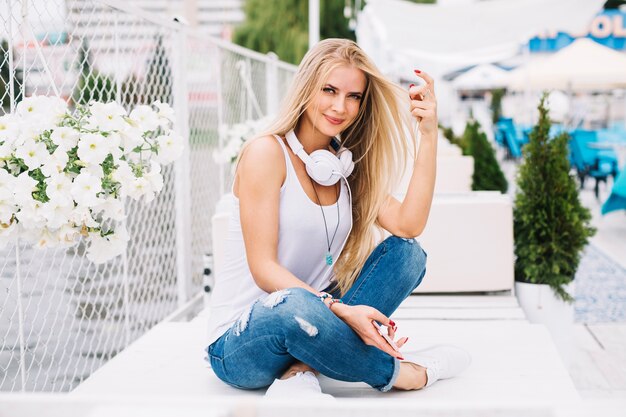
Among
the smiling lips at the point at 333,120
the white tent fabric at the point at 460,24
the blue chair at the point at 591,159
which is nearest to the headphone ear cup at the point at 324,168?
the smiling lips at the point at 333,120

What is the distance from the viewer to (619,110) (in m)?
35.6

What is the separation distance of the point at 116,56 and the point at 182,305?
1.40 metres

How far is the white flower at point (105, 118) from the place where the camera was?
6.50ft

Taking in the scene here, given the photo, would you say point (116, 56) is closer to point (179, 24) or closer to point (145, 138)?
point (179, 24)

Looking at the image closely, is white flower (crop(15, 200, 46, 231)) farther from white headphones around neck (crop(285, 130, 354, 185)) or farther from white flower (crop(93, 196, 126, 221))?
white headphones around neck (crop(285, 130, 354, 185))

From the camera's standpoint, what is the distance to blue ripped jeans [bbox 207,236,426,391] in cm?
210

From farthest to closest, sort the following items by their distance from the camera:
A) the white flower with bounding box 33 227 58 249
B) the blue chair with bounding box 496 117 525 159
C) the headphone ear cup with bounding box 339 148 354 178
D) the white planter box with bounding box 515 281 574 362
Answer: the blue chair with bounding box 496 117 525 159
the white planter box with bounding box 515 281 574 362
the headphone ear cup with bounding box 339 148 354 178
the white flower with bounding box 33 227 58 249

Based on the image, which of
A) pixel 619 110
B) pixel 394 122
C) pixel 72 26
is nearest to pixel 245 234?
pixel 394 122

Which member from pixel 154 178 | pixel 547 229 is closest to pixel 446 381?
pixel 154 178

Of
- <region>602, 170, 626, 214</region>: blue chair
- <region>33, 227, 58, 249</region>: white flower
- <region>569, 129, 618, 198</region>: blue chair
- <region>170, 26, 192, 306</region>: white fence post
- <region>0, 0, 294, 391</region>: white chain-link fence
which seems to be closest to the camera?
<region>33, 227, 58, 249</region>: white flower

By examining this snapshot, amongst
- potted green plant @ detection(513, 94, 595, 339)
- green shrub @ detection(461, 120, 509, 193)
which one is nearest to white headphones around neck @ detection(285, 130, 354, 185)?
potted green plant @ detection(513, 94, 595, 339)

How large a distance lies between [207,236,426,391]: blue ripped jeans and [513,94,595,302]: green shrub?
165 cm

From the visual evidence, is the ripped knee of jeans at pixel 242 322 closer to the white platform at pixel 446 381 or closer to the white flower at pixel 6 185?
the white platform at pixel 446 381

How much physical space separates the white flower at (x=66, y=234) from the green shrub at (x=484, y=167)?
568cm
